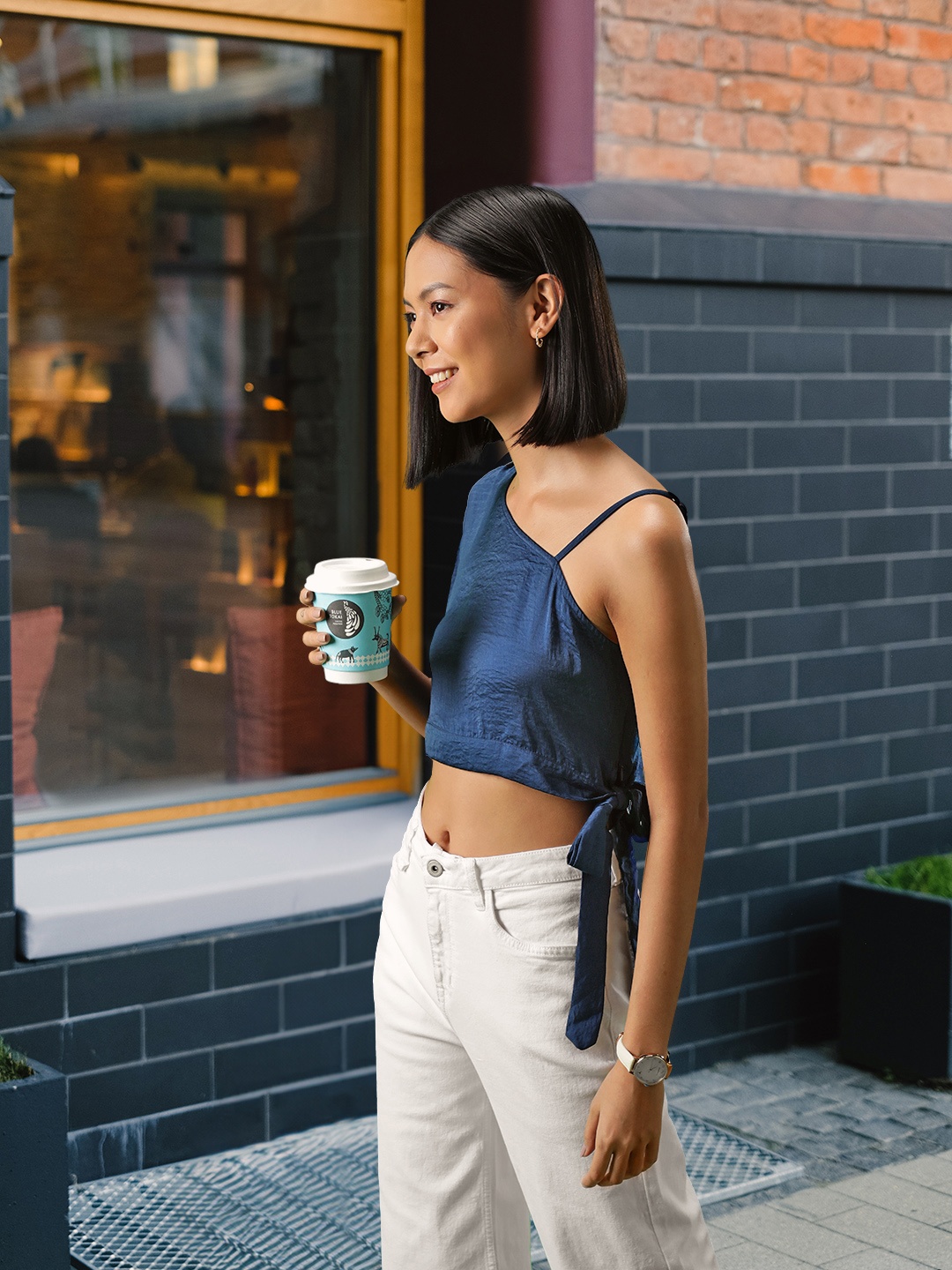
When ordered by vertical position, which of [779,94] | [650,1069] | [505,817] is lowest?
[650,1069]

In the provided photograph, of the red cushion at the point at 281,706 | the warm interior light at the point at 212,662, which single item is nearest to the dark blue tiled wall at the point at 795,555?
the red cushion at the point at 281,706

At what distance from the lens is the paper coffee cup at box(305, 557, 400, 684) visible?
7.42 ft

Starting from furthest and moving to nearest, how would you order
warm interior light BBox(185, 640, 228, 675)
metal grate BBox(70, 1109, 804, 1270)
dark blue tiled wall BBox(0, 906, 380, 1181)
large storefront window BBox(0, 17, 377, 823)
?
1. warm interior light BBox(185, 640, 228, 675)
2. large storefront window BBox(0, 17, 377, 823)
3. dark blue tiled wall BBox(0, 906, 380, 1181)
4. metal grate BBox(70, 1109, 804, 1270)

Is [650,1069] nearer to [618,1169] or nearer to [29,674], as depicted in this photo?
[618,1169]

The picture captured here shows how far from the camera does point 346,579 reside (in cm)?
226

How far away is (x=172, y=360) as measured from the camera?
14.6 feet

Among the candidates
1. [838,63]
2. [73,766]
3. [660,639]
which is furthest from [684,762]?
[838,63]

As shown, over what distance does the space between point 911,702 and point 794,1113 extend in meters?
1.37

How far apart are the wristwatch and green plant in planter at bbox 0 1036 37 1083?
146cm

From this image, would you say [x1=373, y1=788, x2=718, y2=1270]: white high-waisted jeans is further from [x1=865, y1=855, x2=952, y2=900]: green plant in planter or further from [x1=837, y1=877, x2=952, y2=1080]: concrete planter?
[x1=865, y1=855, x2=952, y2=900]: green plant in planter

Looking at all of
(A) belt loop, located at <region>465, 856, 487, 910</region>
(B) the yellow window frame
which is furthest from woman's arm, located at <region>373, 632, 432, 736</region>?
(B) the yellow window frame

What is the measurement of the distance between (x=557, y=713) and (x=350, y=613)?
0.36m

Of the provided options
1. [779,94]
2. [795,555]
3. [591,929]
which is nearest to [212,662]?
[795,555]

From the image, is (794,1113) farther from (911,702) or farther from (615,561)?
(615,561)
